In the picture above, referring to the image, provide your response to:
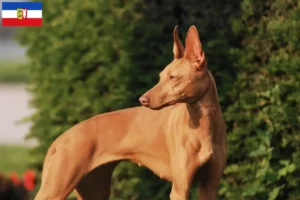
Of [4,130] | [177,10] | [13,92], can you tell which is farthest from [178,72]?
[13,92]

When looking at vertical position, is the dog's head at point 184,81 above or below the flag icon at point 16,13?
below

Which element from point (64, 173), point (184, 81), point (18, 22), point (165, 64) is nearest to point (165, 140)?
point (184, 81)

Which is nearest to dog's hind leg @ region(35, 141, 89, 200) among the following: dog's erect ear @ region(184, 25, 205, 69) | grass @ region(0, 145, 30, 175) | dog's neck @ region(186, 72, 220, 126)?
dog's neck @ region(186, 72, 220, 126)

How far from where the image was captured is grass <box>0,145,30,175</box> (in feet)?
38.8

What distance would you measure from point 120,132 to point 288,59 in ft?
5.35

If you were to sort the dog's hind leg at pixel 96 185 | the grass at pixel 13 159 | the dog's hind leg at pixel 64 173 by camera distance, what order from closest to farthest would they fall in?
the dog's hind leg at pixel 64 173
the dog's hind leg at pixel 96 185
the grass at pixel 13 159

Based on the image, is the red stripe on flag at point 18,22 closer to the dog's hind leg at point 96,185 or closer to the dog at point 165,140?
the dog's hind leg at point 96,185

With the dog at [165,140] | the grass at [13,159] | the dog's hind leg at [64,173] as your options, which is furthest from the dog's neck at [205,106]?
the grass at [13,159]

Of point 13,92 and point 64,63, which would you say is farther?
point 13,92

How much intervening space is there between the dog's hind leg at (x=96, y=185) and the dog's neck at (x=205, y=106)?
0.96 m

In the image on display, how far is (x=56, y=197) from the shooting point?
19.9ft

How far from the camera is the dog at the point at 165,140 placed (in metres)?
5.54

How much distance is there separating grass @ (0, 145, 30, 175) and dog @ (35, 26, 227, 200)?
5.33 m

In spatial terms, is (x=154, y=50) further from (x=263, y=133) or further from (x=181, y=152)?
(x=181, y=152)
